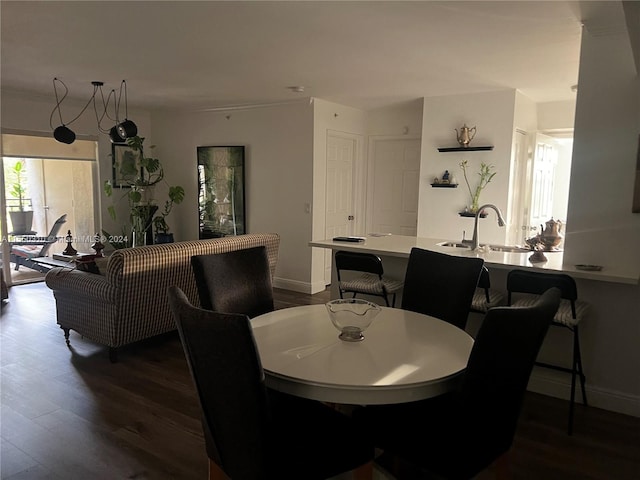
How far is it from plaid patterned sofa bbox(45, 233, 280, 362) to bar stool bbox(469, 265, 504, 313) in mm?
2270

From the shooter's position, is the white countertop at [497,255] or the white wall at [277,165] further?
the white wall at [277,165]

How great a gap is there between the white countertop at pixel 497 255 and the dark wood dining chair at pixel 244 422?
1843 millimetres

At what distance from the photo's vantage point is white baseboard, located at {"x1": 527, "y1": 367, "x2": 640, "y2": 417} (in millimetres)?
2902

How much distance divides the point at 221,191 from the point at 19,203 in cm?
292

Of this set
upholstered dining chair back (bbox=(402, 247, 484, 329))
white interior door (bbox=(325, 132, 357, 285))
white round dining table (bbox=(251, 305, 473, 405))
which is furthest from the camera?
white interior door (bbox=(325, 132, 357, 285))

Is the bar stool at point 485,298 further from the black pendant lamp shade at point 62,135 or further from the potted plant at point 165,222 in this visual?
the potted plant at point 165,222

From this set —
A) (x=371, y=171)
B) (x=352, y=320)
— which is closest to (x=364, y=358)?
(x=352, y=320)

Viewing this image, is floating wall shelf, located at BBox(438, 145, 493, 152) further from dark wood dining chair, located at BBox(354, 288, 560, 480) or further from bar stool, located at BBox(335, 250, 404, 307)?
dark wood dining chair, located at BBox(354, 288, 560, 480)

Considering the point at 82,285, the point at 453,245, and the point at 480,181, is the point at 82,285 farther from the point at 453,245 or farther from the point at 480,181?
the point at 480,181

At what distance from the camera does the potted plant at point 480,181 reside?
4957mm

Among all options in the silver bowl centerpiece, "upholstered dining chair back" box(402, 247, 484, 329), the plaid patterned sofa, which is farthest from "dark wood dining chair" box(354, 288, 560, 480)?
the plaid patterned sofa

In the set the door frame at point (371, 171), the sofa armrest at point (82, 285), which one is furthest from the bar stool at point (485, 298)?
the door frame at point (371, 171)

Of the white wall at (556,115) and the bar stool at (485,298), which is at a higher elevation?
the white wall at (556,115)

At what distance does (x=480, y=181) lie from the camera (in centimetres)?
502
